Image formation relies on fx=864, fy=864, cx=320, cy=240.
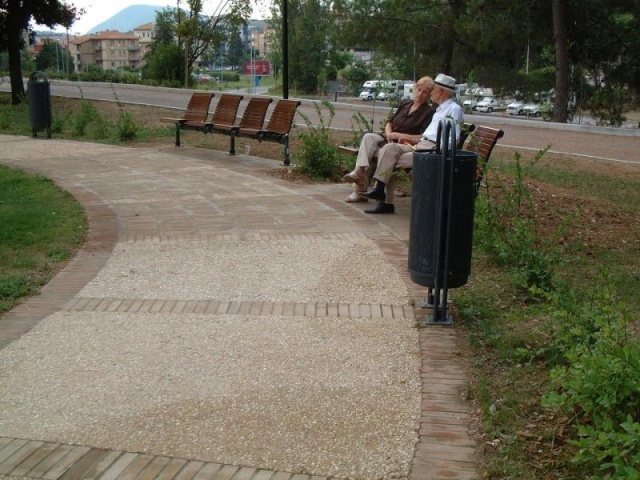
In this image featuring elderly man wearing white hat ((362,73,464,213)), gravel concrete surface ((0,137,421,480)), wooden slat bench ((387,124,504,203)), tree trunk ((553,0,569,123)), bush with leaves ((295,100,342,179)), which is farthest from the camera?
tree trunk ((553,0,569,123))

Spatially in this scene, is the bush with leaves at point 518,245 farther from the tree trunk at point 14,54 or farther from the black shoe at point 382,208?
the tree trunk at point 14,54

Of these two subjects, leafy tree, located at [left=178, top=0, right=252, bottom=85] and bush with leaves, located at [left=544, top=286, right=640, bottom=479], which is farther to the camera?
leafy tree, located at [left=178, top=0, right=252, bottom=85]

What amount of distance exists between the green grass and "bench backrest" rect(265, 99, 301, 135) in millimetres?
3039

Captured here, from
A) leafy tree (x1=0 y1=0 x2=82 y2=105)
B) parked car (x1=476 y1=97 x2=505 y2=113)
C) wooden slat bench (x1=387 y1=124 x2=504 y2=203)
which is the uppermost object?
leafy tree (x1=0 y1=0 x2=82 y2=105)

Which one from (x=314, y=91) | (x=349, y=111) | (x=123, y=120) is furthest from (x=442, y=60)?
(x=314, y=91)

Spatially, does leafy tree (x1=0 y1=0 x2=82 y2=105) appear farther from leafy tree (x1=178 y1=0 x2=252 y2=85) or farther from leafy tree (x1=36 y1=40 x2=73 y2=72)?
leafy tree (x1=36 y1=40 x2=73 y2=72)

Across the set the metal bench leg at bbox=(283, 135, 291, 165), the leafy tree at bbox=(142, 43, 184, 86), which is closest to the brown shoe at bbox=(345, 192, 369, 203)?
the metal bench leg at bbox=(283, 135, 291, 165)

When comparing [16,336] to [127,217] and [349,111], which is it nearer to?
[127,217]

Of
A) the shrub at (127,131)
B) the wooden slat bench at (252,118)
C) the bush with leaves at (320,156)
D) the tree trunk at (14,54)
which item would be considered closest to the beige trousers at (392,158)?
the bush with leaves at (320,156)

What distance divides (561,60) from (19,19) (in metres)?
17.1

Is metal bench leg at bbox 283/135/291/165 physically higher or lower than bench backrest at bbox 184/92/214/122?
lower

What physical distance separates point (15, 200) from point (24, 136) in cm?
775

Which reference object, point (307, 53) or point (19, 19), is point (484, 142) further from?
point (307, 53)

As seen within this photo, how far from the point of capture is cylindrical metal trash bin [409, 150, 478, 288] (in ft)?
16.1
